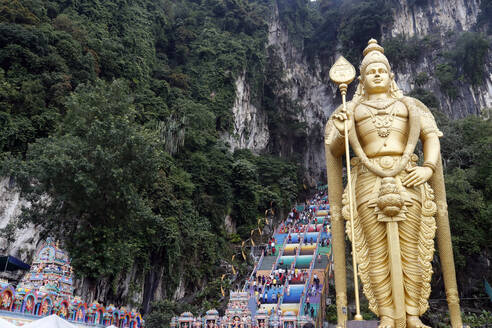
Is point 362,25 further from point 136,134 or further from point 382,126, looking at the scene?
point 382,126

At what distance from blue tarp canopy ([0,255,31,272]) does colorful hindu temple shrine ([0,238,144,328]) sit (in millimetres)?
2964

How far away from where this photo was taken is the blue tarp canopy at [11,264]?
7.96m

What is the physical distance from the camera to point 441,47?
23.4 m

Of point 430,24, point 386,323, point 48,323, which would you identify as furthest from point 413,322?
point 430,24

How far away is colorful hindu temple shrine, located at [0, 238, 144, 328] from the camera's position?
4.61 metres

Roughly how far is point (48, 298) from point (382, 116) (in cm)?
450

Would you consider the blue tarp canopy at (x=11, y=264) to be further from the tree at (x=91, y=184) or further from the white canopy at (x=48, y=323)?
the white canopy at (x=48, y=323)

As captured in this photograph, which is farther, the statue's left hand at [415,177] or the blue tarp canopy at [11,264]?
the blue tarp canopy at [11,264]

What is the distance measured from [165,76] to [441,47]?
1538 cm

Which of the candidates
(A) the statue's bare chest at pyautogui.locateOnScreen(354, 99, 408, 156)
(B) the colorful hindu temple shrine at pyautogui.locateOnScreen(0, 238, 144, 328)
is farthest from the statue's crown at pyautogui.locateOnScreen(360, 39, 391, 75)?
(B) the colorful hindu temple shrine at pyautogui.locateOnScreen(0, 238, 144, 328)

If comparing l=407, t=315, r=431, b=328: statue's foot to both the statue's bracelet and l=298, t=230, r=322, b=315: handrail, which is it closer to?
the statue's bracelet

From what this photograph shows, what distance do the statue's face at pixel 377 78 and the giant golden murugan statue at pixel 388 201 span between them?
0.01m

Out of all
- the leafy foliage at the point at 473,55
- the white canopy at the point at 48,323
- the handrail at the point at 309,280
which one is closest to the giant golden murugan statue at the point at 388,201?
the white canopy at the point at 48,323

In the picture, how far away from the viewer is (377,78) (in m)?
4.89
